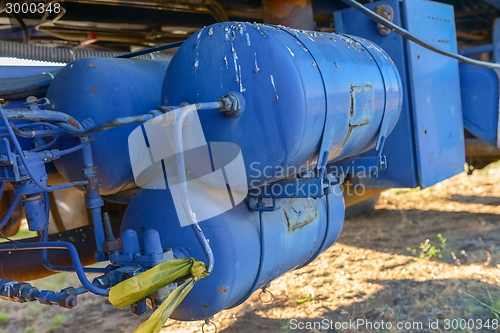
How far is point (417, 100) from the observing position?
221cm

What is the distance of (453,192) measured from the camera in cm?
501

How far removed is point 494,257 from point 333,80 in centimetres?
221

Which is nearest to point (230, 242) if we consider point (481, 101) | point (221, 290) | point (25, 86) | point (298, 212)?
point (221, 290)

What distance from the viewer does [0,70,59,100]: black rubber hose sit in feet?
5.15

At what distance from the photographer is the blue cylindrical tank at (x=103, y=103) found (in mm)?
1520

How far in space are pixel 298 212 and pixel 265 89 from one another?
518 mm

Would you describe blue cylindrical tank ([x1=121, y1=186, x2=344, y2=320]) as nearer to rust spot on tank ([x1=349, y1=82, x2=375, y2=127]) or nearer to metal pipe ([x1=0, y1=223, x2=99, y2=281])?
rust spot on tank ([x1=349, y1=82, x2=375, y2=127])

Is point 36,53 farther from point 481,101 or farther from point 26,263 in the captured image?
point 481,101

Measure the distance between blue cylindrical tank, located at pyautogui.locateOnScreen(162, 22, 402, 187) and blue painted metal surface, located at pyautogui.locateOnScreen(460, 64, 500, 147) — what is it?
122 cm

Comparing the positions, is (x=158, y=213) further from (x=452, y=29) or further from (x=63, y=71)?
(x=452, y=29)


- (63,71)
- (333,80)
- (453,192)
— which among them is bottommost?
(453,192)

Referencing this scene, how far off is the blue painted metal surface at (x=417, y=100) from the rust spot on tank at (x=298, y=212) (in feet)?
1.97

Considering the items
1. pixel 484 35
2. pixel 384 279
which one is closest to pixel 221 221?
pixel 384 279

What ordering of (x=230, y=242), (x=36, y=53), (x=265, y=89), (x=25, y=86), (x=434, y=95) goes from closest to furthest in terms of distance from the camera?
(x=265, y=89)
(x=230, y=242)
(x=25, y=86)
(x=36, y=53)
(x=434, y=95)
